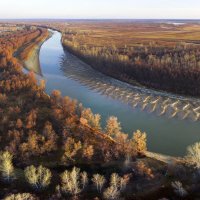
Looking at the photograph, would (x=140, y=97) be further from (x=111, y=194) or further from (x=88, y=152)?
(x=111, y=194)

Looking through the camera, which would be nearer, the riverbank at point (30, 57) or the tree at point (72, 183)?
the tree at point (72, 183)

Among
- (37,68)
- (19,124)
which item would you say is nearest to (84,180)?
(19,124)

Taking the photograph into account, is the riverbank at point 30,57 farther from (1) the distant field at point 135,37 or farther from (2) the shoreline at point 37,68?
(1) the distant field at point 135,37

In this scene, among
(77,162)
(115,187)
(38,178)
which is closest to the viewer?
(115,187)

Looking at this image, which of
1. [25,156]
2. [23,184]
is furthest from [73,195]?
[25,156]

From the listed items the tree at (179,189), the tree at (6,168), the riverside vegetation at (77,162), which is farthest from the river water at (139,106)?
the tree at (6,168)

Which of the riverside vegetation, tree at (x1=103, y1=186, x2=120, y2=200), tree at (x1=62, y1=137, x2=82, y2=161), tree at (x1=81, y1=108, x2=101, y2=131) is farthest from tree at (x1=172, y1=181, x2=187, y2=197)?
tree at (x1=81, y1=108, x2=101, y2=131)
